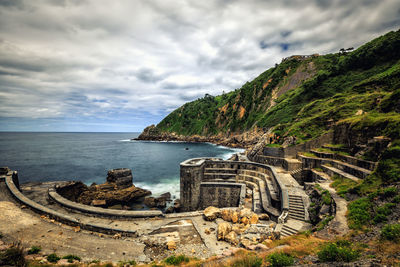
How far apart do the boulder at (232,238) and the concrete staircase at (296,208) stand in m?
5.84

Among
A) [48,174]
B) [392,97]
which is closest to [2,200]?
[48,174]

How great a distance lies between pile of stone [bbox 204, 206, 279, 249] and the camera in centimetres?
1111

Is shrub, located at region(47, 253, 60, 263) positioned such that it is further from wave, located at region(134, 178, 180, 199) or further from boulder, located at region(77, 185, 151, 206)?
wave, located at region(134, 178, 180, 199)

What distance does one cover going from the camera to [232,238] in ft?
38.7

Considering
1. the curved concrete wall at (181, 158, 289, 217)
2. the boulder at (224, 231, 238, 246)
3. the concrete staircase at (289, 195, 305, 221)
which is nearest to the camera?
the boulder at (224, 231, 238, 246)

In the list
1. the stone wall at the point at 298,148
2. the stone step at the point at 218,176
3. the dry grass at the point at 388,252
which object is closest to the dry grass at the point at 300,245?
the dry grass at the point at 388,252

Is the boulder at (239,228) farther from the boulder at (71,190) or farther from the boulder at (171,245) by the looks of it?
the boulder at (71,190)

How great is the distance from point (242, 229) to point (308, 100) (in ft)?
191

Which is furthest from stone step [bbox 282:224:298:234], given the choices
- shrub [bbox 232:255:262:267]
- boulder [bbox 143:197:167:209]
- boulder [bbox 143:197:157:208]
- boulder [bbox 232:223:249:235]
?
boulder [bbox 143:197:157:208]

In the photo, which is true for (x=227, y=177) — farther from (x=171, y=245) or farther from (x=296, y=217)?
(x=171, y=245)

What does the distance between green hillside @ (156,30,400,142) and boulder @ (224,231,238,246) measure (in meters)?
16.6

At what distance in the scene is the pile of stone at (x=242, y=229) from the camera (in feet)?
36.4

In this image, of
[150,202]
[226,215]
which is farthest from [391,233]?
[150,202]

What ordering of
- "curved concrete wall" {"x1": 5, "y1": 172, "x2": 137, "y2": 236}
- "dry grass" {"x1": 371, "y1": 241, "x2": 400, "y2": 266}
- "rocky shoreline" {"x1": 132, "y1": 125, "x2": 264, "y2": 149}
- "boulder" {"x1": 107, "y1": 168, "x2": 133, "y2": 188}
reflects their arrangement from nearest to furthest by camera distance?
"dry grass" {"x1": 371, "y1": 241, "x2": 400, "y2": 266} < "curved concrete wall" {"x1": 5, "y1": 172, "x2": 137, "y2": 236} < "boulder" {"x1": 107, "y1": 168, "x2": 133, "y2": 188} < "rocky shoreline" {"x1": 132, "y1": 125, "x2": 264, "y2": 149}
